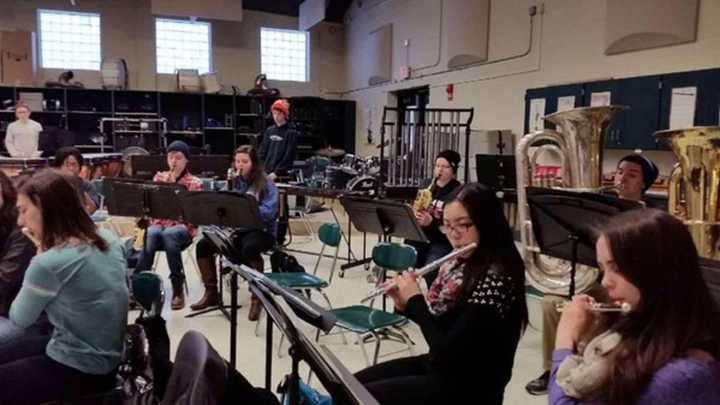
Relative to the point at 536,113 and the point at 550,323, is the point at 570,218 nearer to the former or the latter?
the point at 550,323

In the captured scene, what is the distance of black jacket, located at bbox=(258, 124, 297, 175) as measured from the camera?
6480 mm

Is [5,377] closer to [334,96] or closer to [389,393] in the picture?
[389,393]

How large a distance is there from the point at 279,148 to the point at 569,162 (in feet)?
12.9

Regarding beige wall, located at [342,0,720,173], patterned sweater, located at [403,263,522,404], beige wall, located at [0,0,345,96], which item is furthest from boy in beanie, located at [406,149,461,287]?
beige wall, located at [0,0,345,96]

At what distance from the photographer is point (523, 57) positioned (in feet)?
25.0

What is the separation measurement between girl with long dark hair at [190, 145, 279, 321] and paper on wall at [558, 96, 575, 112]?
396 centimetres

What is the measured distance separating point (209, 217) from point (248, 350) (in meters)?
1.01

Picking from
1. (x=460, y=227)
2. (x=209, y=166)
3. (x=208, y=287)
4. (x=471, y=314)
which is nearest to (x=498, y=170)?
(x=208, y=287)

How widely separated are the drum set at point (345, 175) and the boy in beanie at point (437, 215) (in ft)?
9.09

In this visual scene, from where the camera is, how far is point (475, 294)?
1.75 m

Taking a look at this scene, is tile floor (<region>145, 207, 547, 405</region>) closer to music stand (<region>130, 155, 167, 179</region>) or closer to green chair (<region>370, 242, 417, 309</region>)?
green chair (<region>370, 242, 417, 309</region>)

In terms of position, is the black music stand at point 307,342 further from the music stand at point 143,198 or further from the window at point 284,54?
the window at point 284,54

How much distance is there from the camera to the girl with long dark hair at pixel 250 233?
4340 millimetres

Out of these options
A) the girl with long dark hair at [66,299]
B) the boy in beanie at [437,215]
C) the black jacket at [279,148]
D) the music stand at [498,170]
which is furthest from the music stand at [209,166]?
the girl with long dark hair at [66,299]
